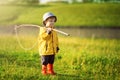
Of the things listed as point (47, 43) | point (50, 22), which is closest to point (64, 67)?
point (47, 43)

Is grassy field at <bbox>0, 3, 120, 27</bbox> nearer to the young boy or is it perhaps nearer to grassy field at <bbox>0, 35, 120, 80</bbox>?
grassy field at <bbox>0, 35, 120, 80</bbox>

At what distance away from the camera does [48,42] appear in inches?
396

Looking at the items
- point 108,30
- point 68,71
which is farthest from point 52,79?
point 108,30

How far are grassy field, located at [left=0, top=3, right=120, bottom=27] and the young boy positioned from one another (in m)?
33.5

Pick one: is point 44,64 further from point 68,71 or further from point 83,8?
point 83,8

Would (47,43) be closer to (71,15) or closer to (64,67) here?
(64,67)

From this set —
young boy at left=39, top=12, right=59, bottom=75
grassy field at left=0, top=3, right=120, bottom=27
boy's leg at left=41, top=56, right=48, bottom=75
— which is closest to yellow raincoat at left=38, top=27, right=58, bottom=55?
young boy at left=39, top=12, right=59, bottom=75

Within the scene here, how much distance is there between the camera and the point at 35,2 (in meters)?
71.1

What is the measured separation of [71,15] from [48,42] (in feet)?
139

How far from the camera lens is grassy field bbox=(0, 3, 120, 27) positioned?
152 ft

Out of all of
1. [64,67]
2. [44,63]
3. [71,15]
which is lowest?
[64,67]

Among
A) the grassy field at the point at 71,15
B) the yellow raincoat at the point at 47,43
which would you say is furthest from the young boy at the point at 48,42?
the grassy field at the point at 71,15

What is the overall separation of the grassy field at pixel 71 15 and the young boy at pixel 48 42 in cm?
3350

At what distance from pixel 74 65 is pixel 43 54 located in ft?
6.70
